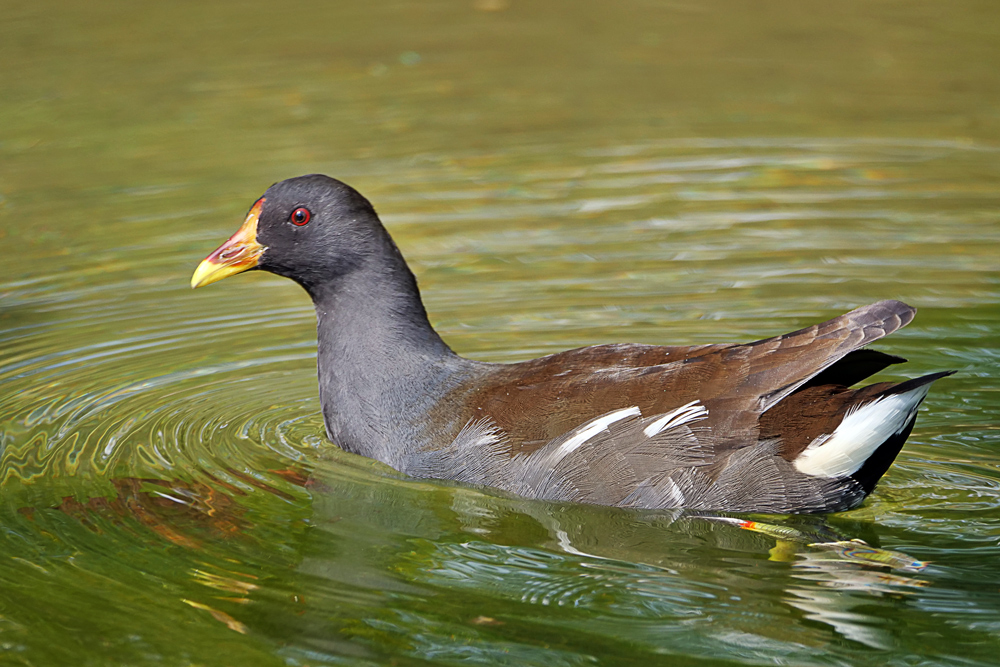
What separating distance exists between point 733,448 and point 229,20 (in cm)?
928

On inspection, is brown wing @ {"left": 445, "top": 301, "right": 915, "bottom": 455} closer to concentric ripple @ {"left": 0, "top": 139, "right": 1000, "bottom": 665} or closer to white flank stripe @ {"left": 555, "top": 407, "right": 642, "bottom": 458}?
white flank stripe @ {"left": 555, "top": 407, "right": 642, "bottom": 458}

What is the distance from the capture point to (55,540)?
4.21m

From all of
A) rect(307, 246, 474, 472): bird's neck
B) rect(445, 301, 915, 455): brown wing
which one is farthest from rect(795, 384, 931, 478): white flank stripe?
rect(307, 246, 474, 472): bird's neck

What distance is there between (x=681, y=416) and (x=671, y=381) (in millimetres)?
136

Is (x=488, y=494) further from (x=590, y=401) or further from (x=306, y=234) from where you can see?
(x=306, y=234)

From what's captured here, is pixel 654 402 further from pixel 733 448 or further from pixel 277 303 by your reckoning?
pixel 277 303

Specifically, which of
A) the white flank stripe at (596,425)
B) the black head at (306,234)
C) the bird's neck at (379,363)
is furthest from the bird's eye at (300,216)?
the white flank stripe at (596,425)

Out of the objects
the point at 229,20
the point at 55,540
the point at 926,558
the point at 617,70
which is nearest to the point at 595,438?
the point at 926,558

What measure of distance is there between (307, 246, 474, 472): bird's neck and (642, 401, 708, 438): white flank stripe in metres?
0.82

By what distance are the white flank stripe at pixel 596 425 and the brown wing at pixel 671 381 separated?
24 mm

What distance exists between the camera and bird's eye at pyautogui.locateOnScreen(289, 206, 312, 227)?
188 inches

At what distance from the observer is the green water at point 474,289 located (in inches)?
144

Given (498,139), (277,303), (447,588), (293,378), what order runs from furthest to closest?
(498,139), (277,303), (293,378), (447,588)

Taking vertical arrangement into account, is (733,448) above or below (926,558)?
above
